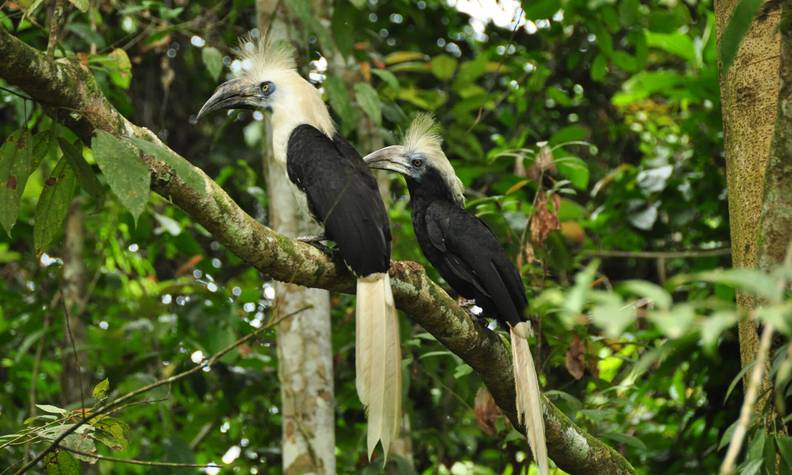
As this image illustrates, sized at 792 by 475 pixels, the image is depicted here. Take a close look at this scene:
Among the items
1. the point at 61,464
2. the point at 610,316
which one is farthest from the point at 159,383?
the point at 610,316

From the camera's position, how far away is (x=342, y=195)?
302cm

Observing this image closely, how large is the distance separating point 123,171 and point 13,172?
500mm

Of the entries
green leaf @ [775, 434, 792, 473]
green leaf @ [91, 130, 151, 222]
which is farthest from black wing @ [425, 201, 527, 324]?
green leaf @ [91, 130, 151, 222]

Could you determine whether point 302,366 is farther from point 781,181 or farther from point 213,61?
point 781,181

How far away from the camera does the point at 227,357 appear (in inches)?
145

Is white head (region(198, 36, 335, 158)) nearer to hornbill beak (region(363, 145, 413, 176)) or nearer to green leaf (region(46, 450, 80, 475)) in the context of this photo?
hornbill beak (region(363, 145, 413, 176))

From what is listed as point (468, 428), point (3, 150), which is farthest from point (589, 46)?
point (3, 150)

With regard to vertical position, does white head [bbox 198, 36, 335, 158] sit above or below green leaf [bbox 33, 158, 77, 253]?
above

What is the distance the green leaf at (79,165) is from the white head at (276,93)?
1.18m

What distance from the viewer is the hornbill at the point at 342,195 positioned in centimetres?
271

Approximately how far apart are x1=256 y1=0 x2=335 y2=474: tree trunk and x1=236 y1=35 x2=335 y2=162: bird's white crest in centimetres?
13

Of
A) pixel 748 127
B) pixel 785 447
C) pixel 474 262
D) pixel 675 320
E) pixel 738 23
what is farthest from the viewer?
pixel 474 262

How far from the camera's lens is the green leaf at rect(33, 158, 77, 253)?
2234 millimetres

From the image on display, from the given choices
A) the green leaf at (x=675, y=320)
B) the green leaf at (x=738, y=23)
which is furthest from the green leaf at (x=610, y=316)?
the green leaf at (x=738, y=23)
